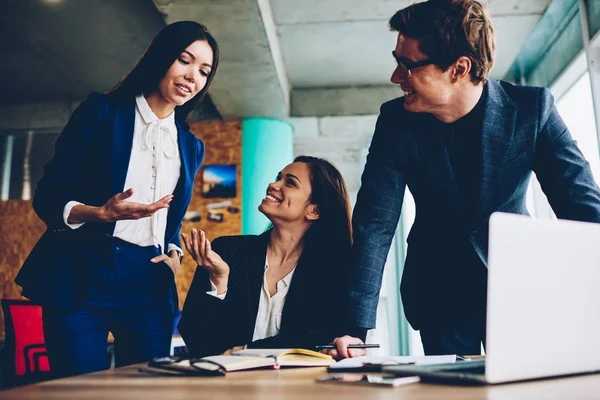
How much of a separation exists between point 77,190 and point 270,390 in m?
1.06

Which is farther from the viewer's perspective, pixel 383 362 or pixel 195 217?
pixel 195 217

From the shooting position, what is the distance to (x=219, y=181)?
5648mm

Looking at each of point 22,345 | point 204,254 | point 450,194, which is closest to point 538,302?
point 450,194

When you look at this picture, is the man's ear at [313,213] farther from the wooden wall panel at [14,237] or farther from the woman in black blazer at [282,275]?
the wooden wall panel at [14,237]

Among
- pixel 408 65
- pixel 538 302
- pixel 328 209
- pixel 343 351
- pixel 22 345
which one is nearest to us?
pixel 538 302

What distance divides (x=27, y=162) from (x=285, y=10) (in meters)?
3.61

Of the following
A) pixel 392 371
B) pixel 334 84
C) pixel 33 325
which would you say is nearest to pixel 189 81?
pixel 392 371

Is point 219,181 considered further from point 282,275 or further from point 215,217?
point 282,275

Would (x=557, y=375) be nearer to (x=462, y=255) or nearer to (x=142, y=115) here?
(x=462, y=255)

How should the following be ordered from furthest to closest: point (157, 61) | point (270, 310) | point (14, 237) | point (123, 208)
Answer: point (14, 237), point (270, 310), point (157, 61), point (123, 208)

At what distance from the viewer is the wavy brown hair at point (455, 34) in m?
1.58

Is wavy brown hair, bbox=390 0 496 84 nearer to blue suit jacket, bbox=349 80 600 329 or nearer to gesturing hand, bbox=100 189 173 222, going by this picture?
blue suit jacket, bbox=349 80 600 329

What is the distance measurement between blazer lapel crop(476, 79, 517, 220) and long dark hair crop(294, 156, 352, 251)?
2.14 ft

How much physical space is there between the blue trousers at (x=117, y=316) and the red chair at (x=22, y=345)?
1.17 m
